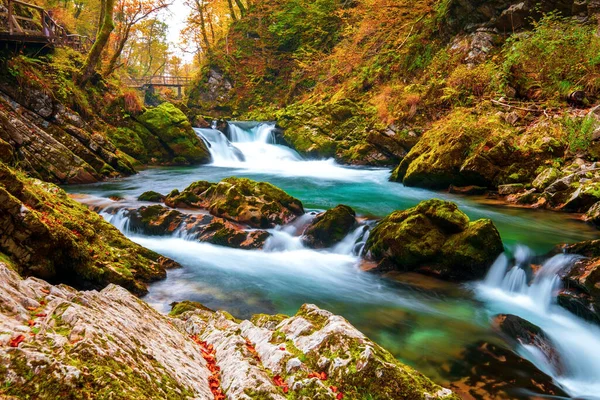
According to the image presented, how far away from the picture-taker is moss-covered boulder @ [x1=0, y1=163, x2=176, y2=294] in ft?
14.2

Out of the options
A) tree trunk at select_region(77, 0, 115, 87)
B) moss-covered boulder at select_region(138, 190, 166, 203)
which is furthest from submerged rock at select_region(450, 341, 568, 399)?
tree trunk at select_region(77, 0, 115, 87)

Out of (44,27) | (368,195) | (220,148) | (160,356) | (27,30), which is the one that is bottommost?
(160,356)

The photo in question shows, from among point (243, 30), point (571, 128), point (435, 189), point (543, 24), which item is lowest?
point (435, 189)

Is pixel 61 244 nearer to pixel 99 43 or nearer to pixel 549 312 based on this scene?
pixel 549 312

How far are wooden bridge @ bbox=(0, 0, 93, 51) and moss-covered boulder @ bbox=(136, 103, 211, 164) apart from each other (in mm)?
5174

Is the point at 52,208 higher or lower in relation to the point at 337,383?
higher

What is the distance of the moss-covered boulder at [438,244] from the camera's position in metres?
6.85

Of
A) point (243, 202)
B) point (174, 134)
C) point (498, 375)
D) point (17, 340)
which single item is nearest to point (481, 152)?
point (243, 202)

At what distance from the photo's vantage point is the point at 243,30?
35781mm

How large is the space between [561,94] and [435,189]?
471 centimetres

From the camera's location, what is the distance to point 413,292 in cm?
655

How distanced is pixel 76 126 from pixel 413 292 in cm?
1511

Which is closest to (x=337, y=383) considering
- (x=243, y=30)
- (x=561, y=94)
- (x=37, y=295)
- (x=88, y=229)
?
(x=37, y=295)

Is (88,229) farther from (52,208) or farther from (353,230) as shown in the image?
(353,230)
